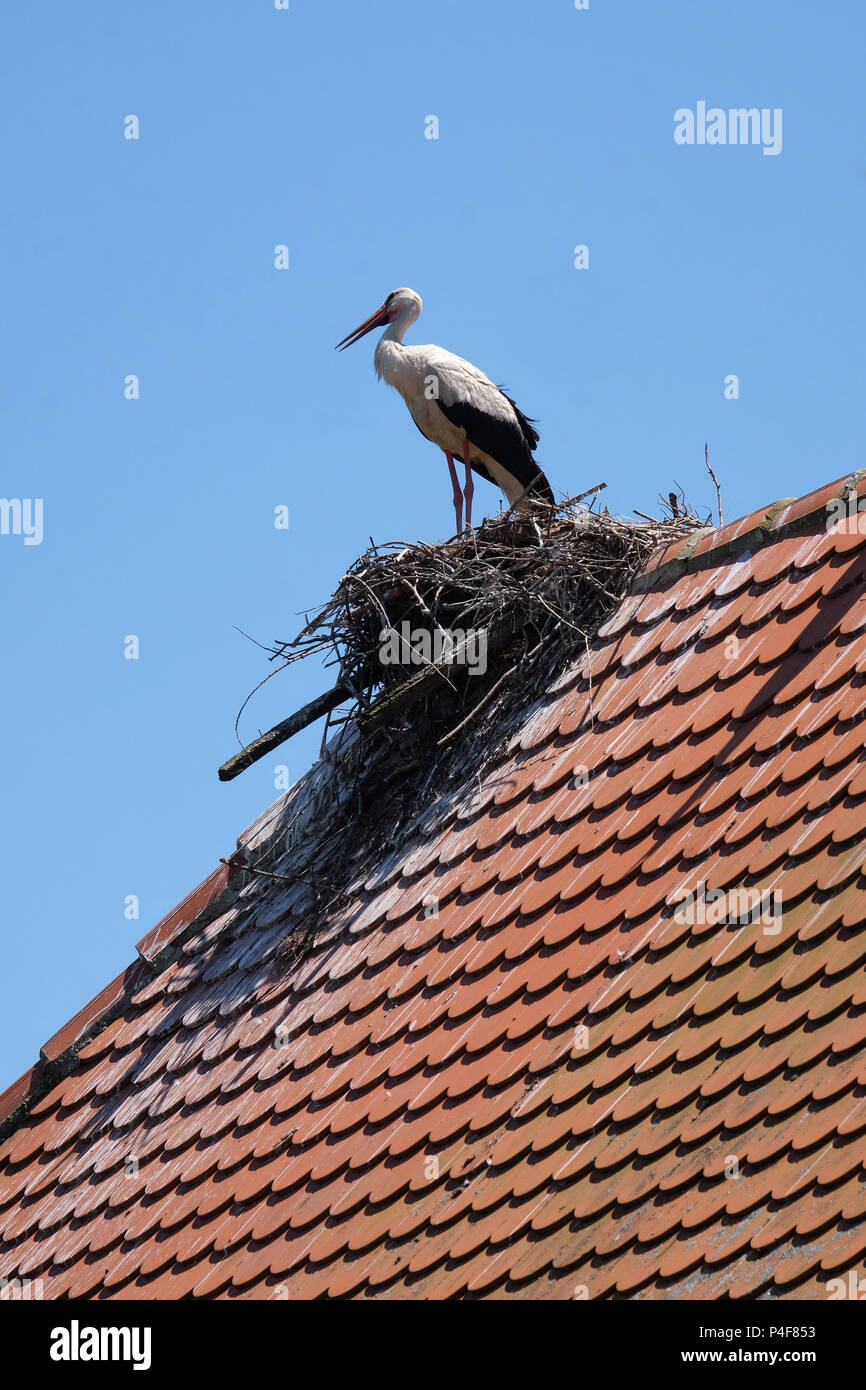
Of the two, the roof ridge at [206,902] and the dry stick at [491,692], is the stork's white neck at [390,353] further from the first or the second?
the dry stick at [491,692]

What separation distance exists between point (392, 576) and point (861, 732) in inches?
118

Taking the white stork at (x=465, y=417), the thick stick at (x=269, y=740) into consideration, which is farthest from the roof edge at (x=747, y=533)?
the white stork at (x=465, y=417)

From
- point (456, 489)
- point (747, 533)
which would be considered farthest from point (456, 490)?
point (747, 533)

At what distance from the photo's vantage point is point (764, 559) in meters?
6.68

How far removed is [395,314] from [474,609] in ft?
19.3

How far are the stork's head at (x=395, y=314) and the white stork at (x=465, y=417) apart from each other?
0.52 metres

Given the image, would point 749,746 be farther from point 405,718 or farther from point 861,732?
point 405,718

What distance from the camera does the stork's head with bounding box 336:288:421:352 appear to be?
12961mm

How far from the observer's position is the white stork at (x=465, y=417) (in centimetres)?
1191

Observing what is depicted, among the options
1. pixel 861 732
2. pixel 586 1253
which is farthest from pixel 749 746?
pixel 586 1253
